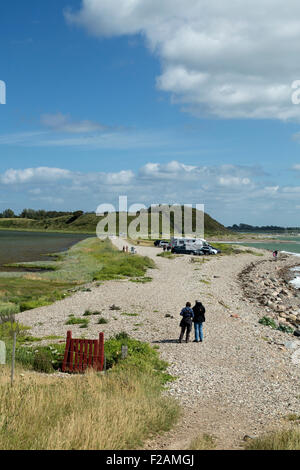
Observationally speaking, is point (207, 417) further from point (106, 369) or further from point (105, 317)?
point (105, 317)

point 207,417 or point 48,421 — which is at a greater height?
point 48,421

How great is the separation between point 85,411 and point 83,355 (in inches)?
227

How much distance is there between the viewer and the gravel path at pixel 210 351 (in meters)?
10.6

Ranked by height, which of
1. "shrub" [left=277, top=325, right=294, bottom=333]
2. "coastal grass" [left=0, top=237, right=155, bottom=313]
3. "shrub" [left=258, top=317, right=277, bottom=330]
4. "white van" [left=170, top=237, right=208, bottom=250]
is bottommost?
"shrub" [left=277, top=325, right=294, bottom=333]

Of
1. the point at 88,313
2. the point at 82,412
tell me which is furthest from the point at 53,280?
the point at 82,412

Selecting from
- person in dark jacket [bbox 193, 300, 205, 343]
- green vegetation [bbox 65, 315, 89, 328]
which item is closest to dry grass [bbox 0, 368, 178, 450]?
person in dark jacket [bbox 193, 300, 205, 343]

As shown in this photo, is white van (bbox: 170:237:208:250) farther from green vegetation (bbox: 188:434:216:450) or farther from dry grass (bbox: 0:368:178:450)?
green vegetation (bbox: 188:434:216:450)

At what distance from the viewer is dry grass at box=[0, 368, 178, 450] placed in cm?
779

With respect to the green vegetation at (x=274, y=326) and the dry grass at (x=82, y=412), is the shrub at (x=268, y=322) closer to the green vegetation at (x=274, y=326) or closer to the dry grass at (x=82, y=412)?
the green vegetation at (x=274, y=326)

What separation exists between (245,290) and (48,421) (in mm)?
35861

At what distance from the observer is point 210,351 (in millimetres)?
17438
